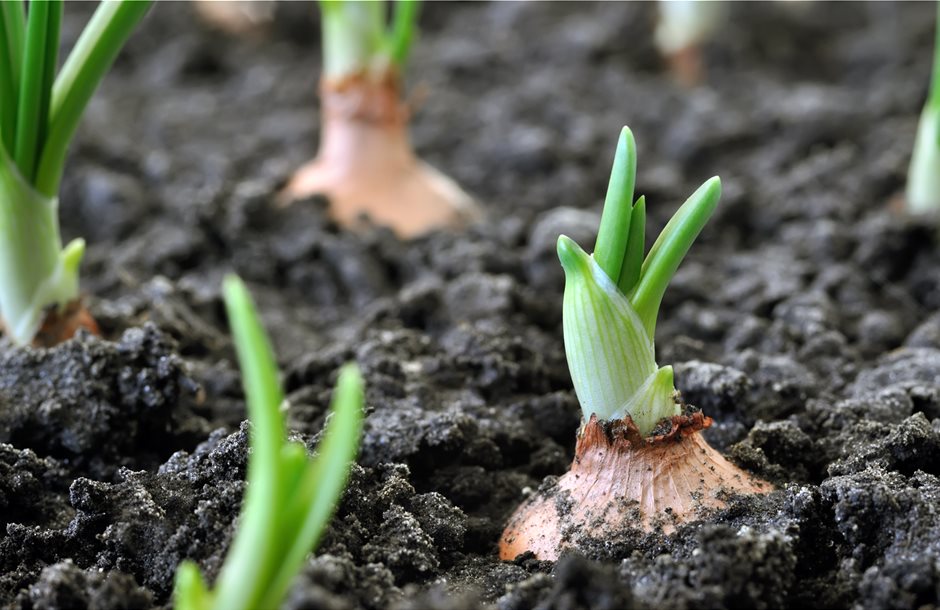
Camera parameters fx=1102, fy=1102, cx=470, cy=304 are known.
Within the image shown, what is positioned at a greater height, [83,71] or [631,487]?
[83,71]

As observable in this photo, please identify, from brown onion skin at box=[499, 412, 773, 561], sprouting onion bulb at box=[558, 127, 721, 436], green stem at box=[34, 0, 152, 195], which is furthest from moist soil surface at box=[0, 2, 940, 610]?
green stem at box=[34, 0, 152, 195]

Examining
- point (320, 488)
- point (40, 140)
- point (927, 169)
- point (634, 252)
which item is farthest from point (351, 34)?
point (320, 488)

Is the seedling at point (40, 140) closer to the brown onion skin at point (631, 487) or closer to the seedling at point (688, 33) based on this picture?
the brown onion skin at point (631, 487)

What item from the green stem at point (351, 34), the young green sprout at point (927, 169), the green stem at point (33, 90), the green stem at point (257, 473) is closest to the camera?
the green stem at point (257, 473)

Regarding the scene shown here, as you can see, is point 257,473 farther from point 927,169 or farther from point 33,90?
point 927,169

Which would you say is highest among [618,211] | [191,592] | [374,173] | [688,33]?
[688,33]

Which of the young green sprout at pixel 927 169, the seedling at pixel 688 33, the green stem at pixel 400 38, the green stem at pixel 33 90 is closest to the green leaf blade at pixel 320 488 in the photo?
the green stem at pixel 33 90

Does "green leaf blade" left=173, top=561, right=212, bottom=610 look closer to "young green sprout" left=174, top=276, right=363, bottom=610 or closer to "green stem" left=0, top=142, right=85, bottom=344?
"young green sprout" left=174, top=276, right=363, bottom=610
